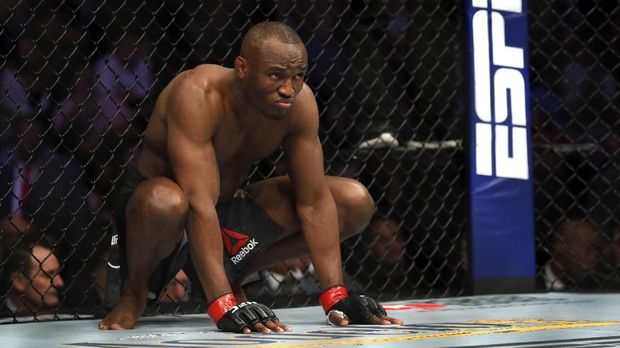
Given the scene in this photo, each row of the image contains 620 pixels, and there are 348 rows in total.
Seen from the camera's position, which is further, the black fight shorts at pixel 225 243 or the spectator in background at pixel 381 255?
the spectator in background at pixel 381 255

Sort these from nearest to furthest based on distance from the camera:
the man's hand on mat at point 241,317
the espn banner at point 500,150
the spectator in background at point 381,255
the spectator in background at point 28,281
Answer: the man's hand on mat at point 241,317 < the spectator in background at point 28,281 < the espn banner at point 500,150 < the spectator in background at point 381,255

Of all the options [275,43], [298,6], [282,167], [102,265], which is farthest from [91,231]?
[275,43]

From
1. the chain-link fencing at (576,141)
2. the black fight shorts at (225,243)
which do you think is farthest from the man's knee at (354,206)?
the chain-link fencing at (576,141)

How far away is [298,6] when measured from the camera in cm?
419

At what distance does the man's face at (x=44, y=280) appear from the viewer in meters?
3.71

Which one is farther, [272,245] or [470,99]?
[470,99]

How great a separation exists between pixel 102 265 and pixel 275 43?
4.27 feet

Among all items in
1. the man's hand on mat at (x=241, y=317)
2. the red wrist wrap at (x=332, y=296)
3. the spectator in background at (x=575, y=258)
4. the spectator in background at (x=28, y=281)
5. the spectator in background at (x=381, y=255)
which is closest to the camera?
the man's hand on mat at (x=241, y=317)

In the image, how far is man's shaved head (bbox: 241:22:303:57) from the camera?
2.81 m

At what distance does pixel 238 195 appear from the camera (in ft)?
10.7

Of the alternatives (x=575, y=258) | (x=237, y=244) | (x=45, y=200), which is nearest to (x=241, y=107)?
(x=237, y=244)

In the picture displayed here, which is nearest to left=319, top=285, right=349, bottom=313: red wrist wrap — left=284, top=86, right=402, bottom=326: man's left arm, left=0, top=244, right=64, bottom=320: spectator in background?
left=284, top=86, right=402, bottom=326: man's left arm

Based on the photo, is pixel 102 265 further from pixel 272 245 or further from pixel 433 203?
pixel 433 203

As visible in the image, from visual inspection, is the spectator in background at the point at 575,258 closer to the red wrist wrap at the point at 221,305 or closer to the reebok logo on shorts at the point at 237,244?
the reebok logo on shorts at the point at 237,244
